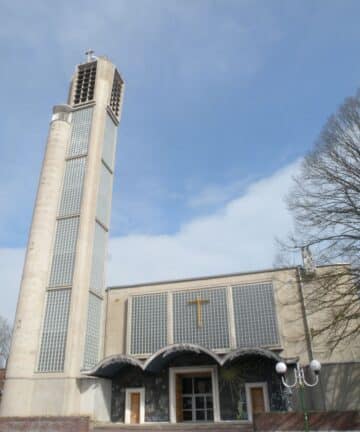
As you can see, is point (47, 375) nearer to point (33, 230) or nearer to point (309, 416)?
point (33, 230)

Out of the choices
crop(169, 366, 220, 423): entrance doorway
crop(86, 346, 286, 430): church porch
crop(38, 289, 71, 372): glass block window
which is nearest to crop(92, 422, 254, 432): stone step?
crop(86, 346, 286, 430): church porch

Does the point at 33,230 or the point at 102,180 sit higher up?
the point at 102,180

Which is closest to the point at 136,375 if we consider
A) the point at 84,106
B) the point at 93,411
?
the point at 93,411

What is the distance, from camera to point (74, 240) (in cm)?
2381

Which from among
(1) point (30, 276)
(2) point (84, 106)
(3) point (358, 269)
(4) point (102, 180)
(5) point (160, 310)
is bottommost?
(3) point (358, 269)

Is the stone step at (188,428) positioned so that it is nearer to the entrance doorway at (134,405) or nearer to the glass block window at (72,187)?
the entrance doorway at (134,405)

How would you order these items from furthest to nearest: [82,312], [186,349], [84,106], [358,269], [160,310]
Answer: [84,106] < [160,310] < [82,312] < [186,349] < [358,269]

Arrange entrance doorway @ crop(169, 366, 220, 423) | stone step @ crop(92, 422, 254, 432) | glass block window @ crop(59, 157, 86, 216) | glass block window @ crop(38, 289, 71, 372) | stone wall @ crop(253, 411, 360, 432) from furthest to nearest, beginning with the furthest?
1. glass block window @ crop(59, 157, 86, 216)
2. entrance doorway @ crop(169, 366, 220, 423)
3. glass block window @ crop(38, 289, 71, 372)
4. stone step @ crop(92, 422, 254, 432)
5. stone wall @ crop(253, 411, 360, 432)

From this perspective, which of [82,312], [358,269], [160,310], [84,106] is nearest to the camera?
[358,269]

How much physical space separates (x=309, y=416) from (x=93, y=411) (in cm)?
1148

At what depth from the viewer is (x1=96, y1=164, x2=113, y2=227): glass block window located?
2605cm

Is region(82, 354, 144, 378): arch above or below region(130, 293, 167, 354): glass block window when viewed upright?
below

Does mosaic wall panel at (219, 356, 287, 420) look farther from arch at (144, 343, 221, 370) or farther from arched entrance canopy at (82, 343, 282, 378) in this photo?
arch at (144, 343, 221, 370)

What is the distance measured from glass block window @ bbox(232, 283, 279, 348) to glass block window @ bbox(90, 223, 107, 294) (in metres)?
8.59
